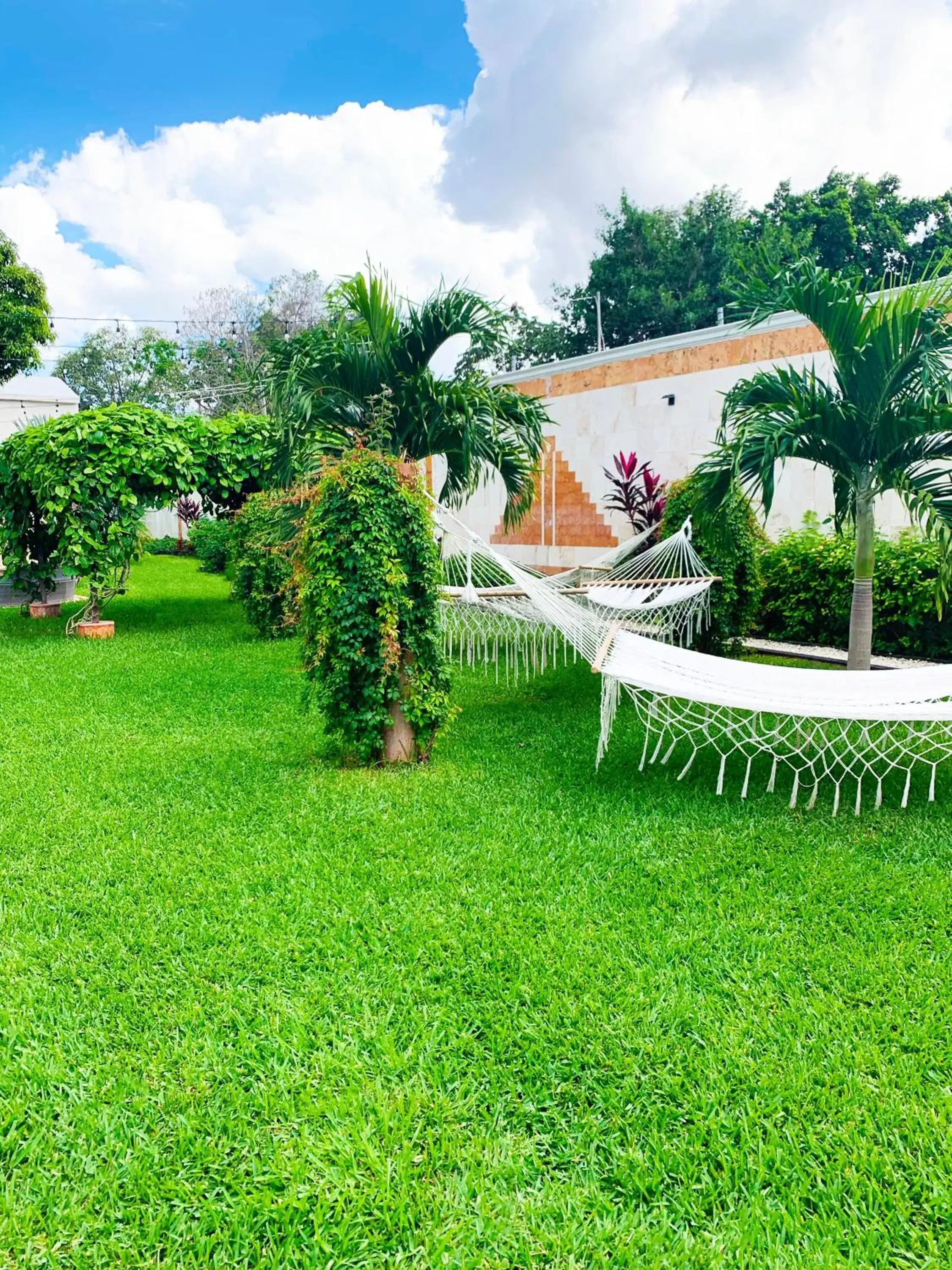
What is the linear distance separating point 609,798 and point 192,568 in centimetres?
1224

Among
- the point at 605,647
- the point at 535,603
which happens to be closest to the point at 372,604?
the point at 605,647

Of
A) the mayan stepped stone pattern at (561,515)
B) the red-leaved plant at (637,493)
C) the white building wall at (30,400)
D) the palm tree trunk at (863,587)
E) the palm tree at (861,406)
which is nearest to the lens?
the palm tree at (861,406)

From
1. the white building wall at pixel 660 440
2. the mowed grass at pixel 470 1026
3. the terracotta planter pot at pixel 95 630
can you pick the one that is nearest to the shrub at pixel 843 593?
the white building wall at pixel 660 440

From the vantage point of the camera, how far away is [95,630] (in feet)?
23.5

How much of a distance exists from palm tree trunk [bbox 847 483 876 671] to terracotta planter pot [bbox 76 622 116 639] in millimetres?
5816

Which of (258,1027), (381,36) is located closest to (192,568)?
(381,36)

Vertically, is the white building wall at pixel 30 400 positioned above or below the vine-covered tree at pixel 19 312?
below

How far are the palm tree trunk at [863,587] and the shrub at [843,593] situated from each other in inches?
61.3

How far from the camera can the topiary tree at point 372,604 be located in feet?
10.6

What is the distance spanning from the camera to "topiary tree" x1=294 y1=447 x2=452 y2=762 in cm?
322

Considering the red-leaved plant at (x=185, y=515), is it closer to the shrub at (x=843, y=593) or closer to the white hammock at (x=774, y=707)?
the shrub at (x=843, y=593)

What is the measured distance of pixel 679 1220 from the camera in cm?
127

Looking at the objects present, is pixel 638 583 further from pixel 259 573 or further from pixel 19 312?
pixel 19 312

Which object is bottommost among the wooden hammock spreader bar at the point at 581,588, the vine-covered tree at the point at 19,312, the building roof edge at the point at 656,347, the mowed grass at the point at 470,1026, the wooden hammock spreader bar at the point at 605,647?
the mowed grass at the point at 470,1026
